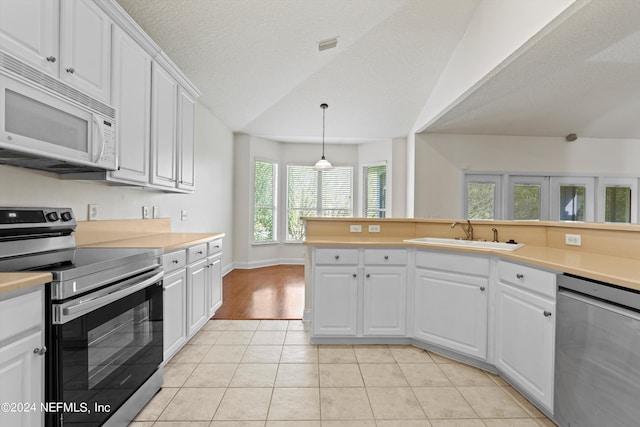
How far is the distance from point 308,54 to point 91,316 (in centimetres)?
350

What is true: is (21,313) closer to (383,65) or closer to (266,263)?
(383,65)

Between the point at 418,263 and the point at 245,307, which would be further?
the point at 245,307

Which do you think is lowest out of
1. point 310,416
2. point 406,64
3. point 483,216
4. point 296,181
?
point 310,416

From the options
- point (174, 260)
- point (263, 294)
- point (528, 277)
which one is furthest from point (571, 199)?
point (174, 260)

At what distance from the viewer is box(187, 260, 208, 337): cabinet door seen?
2604 millimetres

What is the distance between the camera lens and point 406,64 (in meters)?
4.23

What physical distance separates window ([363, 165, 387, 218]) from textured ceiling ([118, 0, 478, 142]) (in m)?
1.09

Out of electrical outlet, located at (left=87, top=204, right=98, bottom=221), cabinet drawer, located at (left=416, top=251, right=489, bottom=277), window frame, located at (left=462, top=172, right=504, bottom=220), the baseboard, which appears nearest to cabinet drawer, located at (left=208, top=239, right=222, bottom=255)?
electrical outlet, located at (left=87, top=204, right=98, bottom=221)

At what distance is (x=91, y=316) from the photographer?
4.75ft

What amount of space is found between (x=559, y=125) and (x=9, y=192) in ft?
19.9

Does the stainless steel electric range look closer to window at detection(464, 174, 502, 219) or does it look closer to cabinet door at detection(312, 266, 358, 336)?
cabinet door at detection(312, 266, 358, 336)

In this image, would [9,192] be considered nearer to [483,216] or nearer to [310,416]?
[310,416]

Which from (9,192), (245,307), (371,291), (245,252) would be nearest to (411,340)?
(371,291)

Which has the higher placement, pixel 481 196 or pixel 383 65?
pixel 383 65
